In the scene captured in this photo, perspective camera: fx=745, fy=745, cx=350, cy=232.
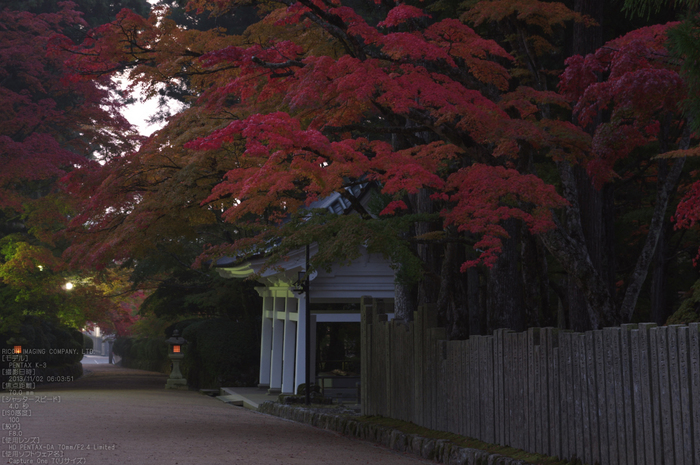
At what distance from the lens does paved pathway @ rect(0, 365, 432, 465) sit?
27.6 ft

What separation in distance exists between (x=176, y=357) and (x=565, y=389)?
20984 mm

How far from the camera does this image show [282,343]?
21.9 meters

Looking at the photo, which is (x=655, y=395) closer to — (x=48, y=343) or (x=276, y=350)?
(x=276, y=350)

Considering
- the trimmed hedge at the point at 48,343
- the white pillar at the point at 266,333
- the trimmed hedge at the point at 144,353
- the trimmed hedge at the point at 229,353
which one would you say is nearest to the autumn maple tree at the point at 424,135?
the white pillar at the point at 266,333

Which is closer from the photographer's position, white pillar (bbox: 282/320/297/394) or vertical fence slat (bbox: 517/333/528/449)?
vertical fence slat (bbox: 517/333/528/449)

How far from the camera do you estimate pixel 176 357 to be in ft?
87.6

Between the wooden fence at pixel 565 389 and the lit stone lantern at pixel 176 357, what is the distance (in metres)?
16.2

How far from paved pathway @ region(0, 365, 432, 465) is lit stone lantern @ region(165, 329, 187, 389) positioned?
11058 mm

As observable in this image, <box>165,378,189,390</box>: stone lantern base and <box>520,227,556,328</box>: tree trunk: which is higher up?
<box>520,227,556,328</box>: tree trunk

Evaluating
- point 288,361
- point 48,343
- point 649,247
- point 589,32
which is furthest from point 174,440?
point 48,343

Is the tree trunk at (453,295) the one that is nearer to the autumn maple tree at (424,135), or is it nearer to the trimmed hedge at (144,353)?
the autumn maple tree at (424,135)

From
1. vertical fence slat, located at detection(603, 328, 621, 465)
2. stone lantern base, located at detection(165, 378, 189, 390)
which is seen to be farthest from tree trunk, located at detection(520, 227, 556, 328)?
stone lantern base, located at detection(165, 378, 189, 390)

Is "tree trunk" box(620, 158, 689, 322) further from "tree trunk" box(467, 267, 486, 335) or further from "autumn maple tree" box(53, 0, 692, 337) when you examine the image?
"tree trunk" box(467, 267, 486, 335)

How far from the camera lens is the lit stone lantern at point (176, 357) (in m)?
26.4
